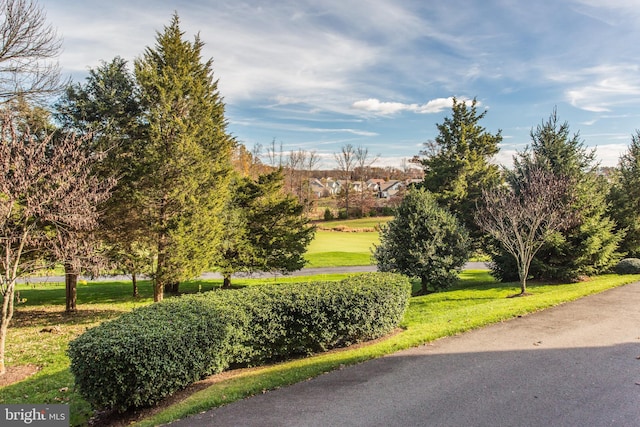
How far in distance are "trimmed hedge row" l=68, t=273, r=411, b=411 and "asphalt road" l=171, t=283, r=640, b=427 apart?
994 millimetres

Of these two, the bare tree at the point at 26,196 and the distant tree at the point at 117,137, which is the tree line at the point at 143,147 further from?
A: the bare tree at the point at 26,196

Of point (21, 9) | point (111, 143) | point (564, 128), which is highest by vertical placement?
point (21, 9)

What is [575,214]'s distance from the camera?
15.1 meters

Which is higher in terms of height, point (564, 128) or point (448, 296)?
point (564, 128)

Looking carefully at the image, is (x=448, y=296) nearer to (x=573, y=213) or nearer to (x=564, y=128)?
(x=573, y=213)

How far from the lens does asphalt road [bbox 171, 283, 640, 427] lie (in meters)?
4.76

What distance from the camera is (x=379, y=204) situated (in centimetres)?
6312

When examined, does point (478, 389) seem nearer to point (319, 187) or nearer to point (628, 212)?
point (628, 212)

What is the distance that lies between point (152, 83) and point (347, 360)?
11.3 meters

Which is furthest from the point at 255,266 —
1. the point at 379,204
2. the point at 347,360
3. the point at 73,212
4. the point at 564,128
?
the point at 379,204

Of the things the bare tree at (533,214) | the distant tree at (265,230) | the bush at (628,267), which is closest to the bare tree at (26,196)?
the distant tree at (265,230)

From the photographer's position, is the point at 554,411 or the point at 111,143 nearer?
the point at 554,411

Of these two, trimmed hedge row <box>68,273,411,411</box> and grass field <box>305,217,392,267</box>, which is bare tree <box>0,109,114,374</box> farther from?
grass field <box>305,217,392,267</box>

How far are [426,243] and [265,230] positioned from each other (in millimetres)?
8443
